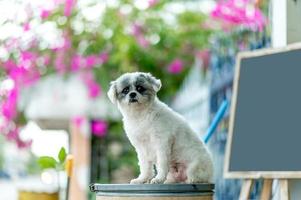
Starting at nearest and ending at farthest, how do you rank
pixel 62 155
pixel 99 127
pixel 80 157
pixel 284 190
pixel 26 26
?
pixel 284 190
pixel 62 155
pixel 26 26
pixel 99 127
pixel 80 157

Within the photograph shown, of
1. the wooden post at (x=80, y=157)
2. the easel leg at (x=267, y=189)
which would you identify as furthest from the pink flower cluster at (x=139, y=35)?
the easel leg at (x=267, y=189)

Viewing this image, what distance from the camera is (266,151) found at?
2801 mm

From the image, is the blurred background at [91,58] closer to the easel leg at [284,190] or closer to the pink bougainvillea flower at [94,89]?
the pink bougainvillea flower at [94,89]

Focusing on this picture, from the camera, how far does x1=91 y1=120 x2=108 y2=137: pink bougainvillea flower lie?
21.6 feet

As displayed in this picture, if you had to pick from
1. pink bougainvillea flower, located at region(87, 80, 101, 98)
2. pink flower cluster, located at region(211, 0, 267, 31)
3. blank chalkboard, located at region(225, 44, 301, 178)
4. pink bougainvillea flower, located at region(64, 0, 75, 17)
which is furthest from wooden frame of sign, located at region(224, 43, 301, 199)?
pink bougainvillea flower, located at region(87, 80, 101, 98)

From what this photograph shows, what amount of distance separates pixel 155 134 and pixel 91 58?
3761 mm

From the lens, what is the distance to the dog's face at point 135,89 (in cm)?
224

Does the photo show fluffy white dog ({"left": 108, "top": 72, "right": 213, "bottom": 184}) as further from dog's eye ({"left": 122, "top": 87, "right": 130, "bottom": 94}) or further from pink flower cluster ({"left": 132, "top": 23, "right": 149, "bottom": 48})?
pink flower cluster ({"left": 132, "top": 23, "right": 149, "bottom": 48})

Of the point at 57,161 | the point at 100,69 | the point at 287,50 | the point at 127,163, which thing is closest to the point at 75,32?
the point at 100,69

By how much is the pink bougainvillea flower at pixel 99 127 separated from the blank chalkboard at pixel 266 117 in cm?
364

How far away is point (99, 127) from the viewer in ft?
21.6

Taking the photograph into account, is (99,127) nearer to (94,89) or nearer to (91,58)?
(94,89)

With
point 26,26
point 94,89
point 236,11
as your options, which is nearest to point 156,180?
point 236,11

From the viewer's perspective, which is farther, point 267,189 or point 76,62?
point 76,62
